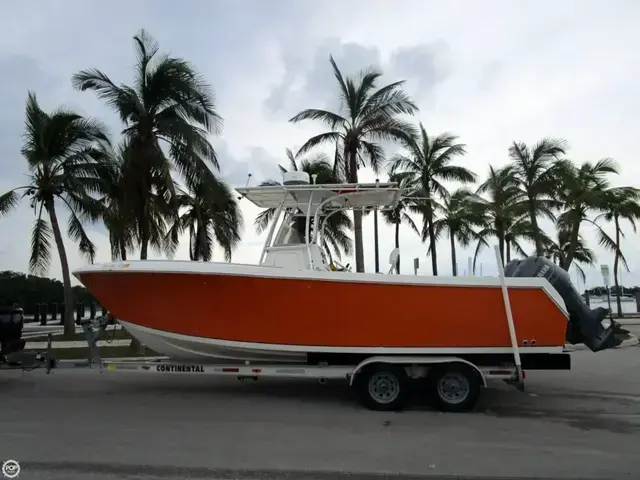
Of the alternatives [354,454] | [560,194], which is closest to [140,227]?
[354,454]

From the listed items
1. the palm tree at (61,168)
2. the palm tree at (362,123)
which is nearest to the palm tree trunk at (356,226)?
the palm tree at (362,123)

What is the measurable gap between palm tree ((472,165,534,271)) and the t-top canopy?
15949mm

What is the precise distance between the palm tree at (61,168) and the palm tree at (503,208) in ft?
54.3

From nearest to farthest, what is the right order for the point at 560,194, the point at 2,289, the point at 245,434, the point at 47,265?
1. the point at 245,434
2. the point at 47,265
3. the point at 560,194
4. the point at 2,289

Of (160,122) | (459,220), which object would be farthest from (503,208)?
(160,122)

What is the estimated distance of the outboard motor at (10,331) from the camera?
959cm

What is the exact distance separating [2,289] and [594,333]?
1741 inches

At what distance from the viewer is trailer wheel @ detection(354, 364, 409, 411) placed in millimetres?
7645

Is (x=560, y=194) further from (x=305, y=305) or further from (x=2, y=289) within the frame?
(x=2, y=289)

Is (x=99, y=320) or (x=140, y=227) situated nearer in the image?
(x=99, y=320)

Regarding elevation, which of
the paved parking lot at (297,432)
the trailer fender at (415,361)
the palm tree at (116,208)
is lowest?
the paved parking lot at (297,432)

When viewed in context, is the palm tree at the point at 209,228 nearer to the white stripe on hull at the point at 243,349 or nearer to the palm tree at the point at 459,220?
the palm tree at the point at 459,220

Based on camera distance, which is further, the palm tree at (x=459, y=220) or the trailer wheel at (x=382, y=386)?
the palm tree at (x=459, y=220)

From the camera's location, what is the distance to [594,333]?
806cm
